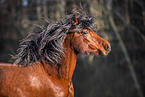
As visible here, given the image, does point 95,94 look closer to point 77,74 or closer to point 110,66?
point 77,74

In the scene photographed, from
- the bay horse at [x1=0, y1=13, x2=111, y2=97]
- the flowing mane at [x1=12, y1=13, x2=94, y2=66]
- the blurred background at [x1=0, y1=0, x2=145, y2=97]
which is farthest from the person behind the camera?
the blurred background at [x1=0, y1=0, x2=145, y2=97]

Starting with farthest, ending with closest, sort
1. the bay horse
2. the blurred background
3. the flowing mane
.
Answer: the blurred background < the flowing mane < the bay horse

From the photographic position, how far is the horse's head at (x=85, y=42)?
2.44 meters

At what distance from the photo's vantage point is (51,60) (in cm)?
234

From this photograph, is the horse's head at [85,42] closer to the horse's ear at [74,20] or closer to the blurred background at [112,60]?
the horse's ear at [74,20]

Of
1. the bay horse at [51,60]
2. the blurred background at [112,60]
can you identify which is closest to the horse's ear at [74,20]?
the bay horse at [51,60]

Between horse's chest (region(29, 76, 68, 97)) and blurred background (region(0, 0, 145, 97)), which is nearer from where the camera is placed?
horse's chest (region(29, 76, 68, 97))

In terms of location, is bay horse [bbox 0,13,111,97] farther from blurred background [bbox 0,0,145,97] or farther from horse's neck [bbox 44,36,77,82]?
blurred background [bbox 0,0,145,97]

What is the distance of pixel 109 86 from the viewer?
9.31 m

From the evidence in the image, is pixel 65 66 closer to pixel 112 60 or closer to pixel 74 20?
pixel 74 20

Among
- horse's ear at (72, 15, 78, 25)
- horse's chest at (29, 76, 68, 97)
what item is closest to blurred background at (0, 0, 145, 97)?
horse's ear at (72, 15, 78, 25)

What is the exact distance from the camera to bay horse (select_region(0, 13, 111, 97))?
211cm

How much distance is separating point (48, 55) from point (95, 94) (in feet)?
23.3

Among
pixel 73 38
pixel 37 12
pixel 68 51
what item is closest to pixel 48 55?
pixel 68 51
